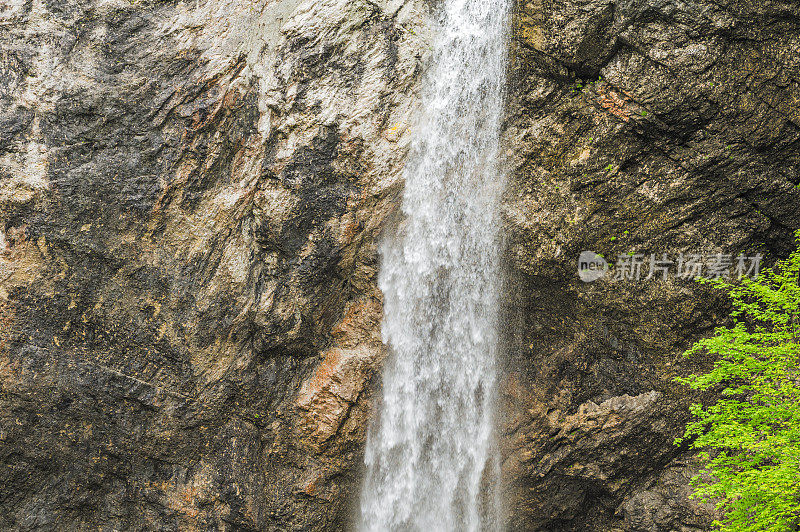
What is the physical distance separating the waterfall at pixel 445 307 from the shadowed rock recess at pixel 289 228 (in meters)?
0.39

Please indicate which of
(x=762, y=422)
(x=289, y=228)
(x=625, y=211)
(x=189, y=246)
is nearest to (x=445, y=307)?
(x=289, y=228)

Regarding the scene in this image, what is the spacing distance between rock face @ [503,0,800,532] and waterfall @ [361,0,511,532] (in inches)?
19.4

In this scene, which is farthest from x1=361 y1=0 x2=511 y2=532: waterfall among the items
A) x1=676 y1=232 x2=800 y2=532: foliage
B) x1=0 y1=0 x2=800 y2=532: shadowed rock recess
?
x1=676 y1=232 x2=800 y2=532: foliage

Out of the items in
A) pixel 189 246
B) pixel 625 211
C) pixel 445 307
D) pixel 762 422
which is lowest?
pixel 762 422

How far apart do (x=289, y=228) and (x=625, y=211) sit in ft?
19.4

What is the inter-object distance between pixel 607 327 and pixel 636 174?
9.31ft

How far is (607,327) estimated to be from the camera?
10.6m

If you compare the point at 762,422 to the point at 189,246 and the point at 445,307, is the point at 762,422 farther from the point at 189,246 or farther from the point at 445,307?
the point at 189,246

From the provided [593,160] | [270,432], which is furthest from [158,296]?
[593,160]

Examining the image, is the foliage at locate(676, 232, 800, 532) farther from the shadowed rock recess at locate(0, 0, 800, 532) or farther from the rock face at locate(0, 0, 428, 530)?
the rock face at locate(0, 0, 428, 530)

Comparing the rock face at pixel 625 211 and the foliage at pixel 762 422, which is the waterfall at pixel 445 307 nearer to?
the rock face at pixel 625 211

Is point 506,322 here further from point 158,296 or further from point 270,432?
point 158,296

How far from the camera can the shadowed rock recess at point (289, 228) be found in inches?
375

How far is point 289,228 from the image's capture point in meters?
10.1
